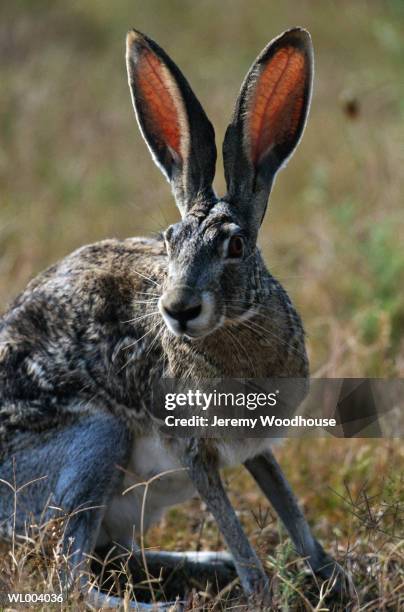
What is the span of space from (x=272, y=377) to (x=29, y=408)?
3.86 ft

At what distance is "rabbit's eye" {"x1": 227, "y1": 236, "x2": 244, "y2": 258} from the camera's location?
4.29 meters

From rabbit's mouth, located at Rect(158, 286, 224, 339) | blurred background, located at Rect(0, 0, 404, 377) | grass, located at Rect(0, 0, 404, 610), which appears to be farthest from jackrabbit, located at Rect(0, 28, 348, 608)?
blurred background, located at Rect(0, 0, 404, 377)

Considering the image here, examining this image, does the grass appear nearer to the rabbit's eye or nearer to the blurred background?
the blurred background

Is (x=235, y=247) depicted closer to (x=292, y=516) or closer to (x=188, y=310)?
(x=188, y=310)

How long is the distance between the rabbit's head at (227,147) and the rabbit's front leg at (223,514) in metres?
0.74

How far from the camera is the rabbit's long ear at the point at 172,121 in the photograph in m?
4.52

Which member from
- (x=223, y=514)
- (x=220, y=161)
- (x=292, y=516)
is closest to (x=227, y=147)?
(x=223, y=514)

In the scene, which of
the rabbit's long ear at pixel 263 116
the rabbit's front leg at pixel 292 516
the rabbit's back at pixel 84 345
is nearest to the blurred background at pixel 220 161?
the rabbit's back at pixel 84 345

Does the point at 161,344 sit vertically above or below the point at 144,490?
above

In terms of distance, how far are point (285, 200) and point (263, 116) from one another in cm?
610

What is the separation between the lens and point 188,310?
3.99m

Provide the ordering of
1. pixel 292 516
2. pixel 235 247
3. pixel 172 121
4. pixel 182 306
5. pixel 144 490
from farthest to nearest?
pixel 292 516
pixel 144 490
pixel 172 121
pixel 235 247
pixel 182 306

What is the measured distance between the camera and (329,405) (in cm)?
624

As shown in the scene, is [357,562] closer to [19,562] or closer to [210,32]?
[19,562]
